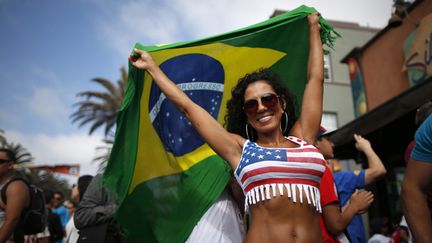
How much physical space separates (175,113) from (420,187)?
74.9 inches

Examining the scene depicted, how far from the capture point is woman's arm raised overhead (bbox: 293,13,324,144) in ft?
7.57

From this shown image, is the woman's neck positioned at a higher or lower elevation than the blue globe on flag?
lower

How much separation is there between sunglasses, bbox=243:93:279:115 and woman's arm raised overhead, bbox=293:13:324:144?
24cm

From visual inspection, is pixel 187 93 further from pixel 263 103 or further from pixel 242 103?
pixel 263 103

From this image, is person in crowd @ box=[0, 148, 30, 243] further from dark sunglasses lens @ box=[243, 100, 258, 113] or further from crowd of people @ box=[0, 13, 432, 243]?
dark sunglasses lens @ box=[243, 100, 258, 113]

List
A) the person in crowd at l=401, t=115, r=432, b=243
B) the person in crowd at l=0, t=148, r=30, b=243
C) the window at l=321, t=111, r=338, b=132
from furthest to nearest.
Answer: the window at l=321, t=111, r=338, b=132 < the person in crowd at l=0, t=148, r=30, b=243 < the person in crowd at l=401, t=115, r=432, b=243

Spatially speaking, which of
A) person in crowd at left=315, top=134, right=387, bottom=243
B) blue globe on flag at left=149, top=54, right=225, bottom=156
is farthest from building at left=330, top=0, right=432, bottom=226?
blue globe on flag at left=149, top=54, right=225, bottom=156

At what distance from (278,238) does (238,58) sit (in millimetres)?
1741

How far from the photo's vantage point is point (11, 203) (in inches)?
138

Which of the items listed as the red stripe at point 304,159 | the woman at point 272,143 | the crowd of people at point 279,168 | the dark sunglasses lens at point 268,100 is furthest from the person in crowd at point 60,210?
the red stripe at point 304,159

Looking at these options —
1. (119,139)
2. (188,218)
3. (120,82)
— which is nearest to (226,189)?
(188,218)

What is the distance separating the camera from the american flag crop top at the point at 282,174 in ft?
6.25

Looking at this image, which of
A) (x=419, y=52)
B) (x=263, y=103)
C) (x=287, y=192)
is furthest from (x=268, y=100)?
(x=419, y=52)

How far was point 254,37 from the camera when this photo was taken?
2.99 meters
